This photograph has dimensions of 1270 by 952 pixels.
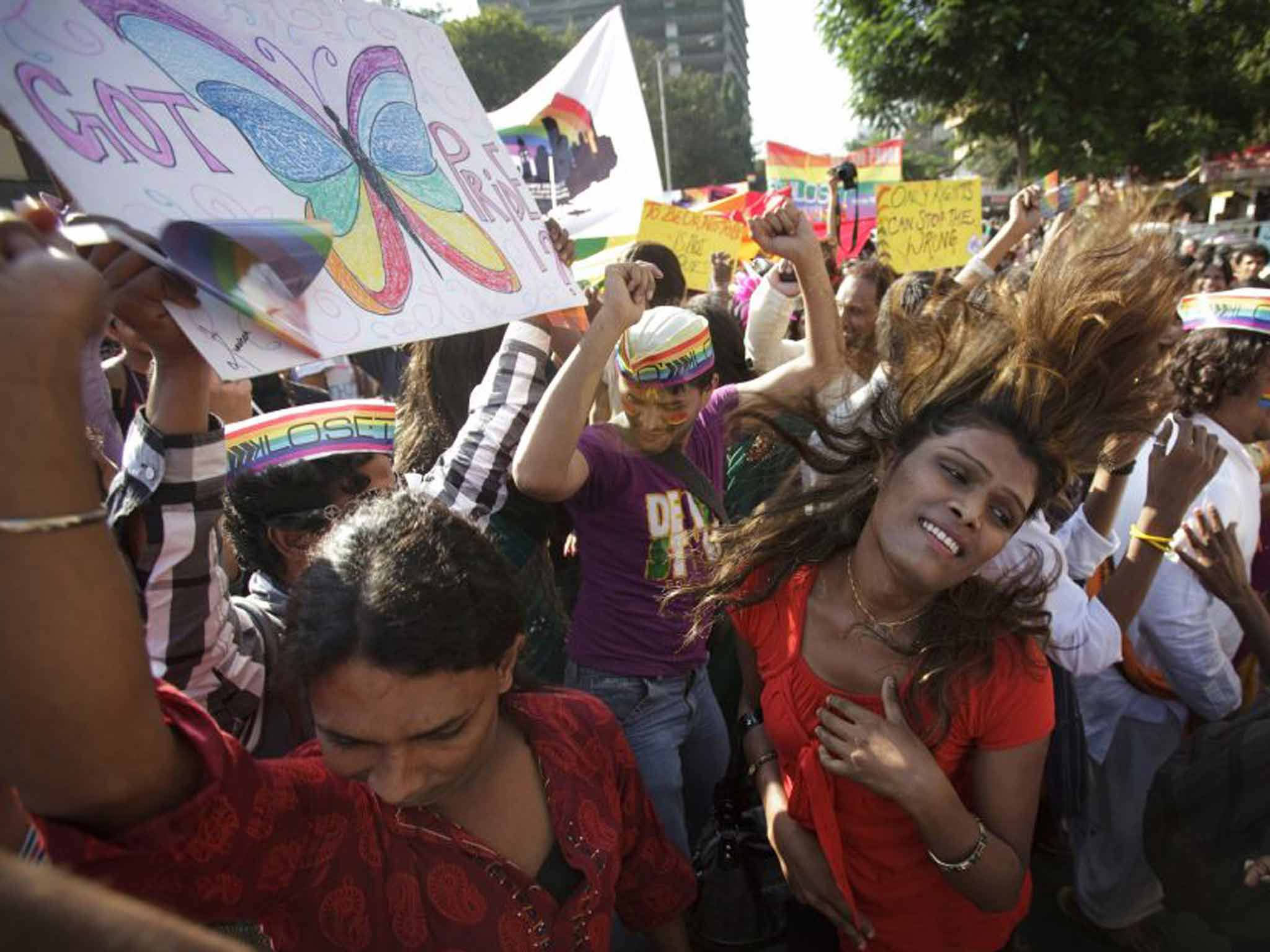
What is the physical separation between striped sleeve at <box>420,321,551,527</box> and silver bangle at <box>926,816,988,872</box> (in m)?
1.14

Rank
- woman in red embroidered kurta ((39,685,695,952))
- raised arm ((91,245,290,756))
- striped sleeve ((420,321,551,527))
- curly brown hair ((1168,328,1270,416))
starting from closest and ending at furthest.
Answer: woman in red embroidered kurta ((39,685,695,952)) → raised arm ((91,245,290,756)) → striped sleeve ((420,321,551,527)) → curly brown hair ((1168,328,1270,416))

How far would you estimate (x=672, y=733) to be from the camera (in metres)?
2.21

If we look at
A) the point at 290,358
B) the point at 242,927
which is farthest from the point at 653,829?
the point at 290,358

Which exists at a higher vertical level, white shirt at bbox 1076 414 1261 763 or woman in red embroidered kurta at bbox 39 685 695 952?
woman in red embroidered kurta at bbox 39 685 695 952

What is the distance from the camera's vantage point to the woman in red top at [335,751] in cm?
64

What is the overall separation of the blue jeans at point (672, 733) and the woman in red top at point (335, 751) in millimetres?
512

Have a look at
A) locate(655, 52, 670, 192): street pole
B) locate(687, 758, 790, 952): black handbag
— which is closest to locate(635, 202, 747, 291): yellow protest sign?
locate(687, 758, 790, 952): black handbag

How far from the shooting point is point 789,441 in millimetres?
1975

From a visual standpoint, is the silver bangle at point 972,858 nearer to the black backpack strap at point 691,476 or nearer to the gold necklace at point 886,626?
the gold necklace at point 886,626

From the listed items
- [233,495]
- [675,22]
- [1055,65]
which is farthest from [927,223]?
[675,22]

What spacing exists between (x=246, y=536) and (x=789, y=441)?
1215mm

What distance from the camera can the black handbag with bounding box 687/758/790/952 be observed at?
2.18m

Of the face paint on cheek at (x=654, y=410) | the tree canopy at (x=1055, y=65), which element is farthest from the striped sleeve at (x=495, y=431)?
the tree canopy at (x=1055, y=65)

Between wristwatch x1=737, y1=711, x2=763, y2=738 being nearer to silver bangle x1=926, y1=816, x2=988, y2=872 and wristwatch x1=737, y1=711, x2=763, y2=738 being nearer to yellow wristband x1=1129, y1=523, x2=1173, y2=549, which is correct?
silver bangle x1=926, y1=816, x2=988, y2=872
